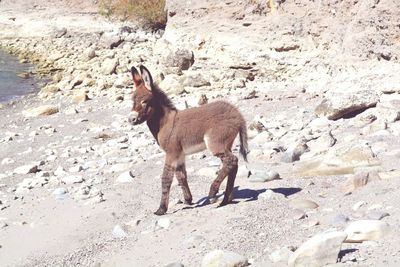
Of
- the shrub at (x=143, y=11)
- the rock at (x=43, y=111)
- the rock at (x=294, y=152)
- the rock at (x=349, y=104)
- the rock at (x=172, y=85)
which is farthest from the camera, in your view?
the shrub at (x=143, y=11)

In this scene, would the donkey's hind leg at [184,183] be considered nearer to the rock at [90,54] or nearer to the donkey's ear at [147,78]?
the donkey's ear at [147,78]

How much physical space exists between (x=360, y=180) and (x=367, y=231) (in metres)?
1.77

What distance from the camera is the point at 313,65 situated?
14.7m

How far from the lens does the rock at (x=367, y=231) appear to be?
5184 millimetres

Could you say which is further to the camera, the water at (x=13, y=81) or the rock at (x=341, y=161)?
the water at (x=13, y=81)

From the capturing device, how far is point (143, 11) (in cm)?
3484

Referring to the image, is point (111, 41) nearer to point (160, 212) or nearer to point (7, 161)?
point (7, 161)

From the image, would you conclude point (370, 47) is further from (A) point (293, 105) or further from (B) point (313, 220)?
(B) point (313, 220)

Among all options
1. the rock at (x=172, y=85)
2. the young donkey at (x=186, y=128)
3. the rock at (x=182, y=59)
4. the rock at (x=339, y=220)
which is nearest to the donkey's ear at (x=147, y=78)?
the young donkey at (x=186, y=128)

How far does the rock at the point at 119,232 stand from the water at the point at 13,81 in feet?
48.9

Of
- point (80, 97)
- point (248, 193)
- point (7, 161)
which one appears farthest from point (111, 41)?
point (248, 193)

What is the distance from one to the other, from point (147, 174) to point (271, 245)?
3890 mm

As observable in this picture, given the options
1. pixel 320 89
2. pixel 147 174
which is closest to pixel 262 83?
pixel 320 89

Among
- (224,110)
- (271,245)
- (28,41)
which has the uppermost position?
(224,110)
